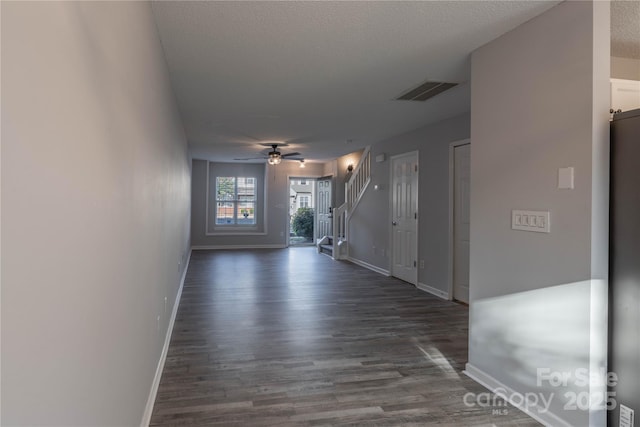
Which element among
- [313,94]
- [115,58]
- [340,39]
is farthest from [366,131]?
[115,58]

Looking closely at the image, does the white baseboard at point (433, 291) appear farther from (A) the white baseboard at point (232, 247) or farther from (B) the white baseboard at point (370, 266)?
(A) the white baseboard at point (232, 247)

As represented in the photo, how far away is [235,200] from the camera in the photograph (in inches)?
452

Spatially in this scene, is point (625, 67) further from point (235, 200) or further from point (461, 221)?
point (235, 200)

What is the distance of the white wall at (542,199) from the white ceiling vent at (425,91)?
81 centimetres

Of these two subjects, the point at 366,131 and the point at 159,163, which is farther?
the point at 366,131

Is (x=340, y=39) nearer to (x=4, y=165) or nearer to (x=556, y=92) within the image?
(x=556, y=92)

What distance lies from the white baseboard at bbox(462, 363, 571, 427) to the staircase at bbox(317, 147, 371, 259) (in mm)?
5284

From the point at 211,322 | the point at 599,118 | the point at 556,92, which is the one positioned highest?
the point at 556,92

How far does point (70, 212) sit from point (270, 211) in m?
10.4

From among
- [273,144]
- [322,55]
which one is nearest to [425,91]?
[322,55]

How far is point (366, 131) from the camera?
6.29m

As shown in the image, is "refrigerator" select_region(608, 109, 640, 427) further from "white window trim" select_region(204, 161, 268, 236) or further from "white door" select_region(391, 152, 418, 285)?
"white window trim" select_region(204, 161, 268, 236)

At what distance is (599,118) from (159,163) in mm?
2786

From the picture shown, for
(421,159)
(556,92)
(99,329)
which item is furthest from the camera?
(421,159)
